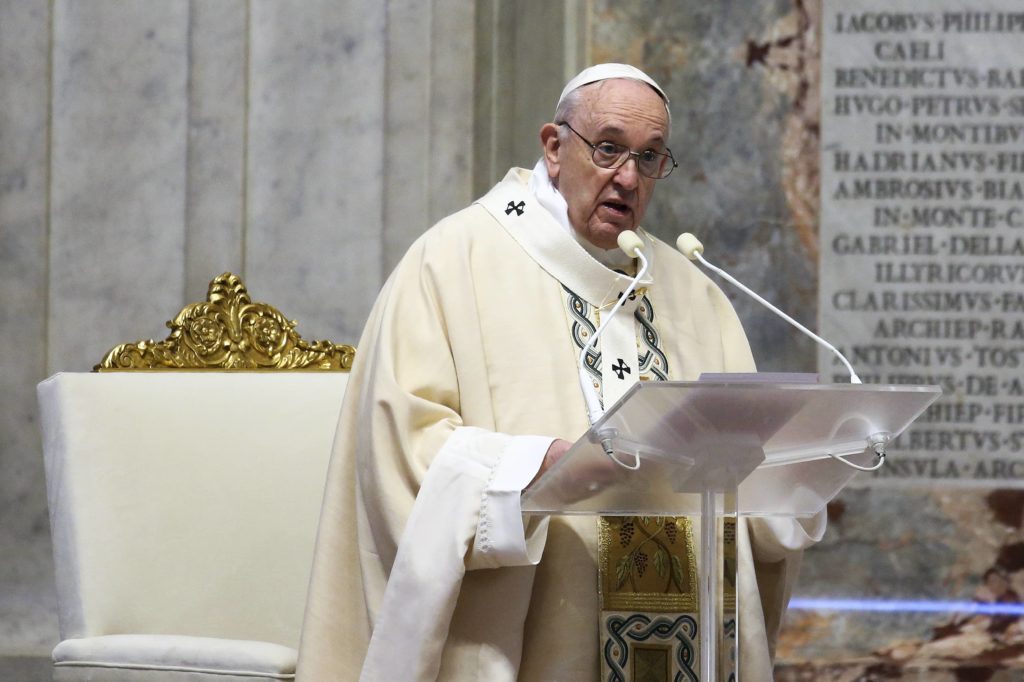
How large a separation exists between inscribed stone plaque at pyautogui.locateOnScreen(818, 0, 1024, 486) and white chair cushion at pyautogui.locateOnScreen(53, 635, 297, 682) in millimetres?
2558

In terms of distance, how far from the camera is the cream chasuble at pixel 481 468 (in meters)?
3.07

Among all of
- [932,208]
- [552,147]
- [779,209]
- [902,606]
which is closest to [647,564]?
[552,147]

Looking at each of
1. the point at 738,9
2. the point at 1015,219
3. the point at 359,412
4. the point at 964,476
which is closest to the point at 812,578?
the point at 964,476

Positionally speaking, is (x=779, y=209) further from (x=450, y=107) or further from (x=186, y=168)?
(x=186, y=168)

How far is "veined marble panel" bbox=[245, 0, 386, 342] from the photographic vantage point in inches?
214

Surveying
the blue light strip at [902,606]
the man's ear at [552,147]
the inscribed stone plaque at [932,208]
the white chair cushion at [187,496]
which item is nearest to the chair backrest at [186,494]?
the white chair cushion at [187,496]

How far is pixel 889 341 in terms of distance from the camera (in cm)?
537

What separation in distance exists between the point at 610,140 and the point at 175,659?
141cm

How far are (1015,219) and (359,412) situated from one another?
284 centimetres

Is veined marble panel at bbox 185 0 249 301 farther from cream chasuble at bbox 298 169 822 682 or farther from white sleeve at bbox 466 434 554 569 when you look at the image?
white sleeve at bbox 466 434 554 569

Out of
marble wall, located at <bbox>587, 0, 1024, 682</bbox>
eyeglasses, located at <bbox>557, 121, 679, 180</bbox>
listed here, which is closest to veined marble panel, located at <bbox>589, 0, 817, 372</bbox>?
marble wall, located at <bbox>587, 0, 1024, 682</bbox>

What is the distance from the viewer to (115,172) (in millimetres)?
5469

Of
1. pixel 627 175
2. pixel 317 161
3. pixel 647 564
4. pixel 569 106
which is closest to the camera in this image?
pixel 647 564

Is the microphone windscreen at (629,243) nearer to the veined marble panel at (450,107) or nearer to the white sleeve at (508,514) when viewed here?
the white sleeve at (508,514)
